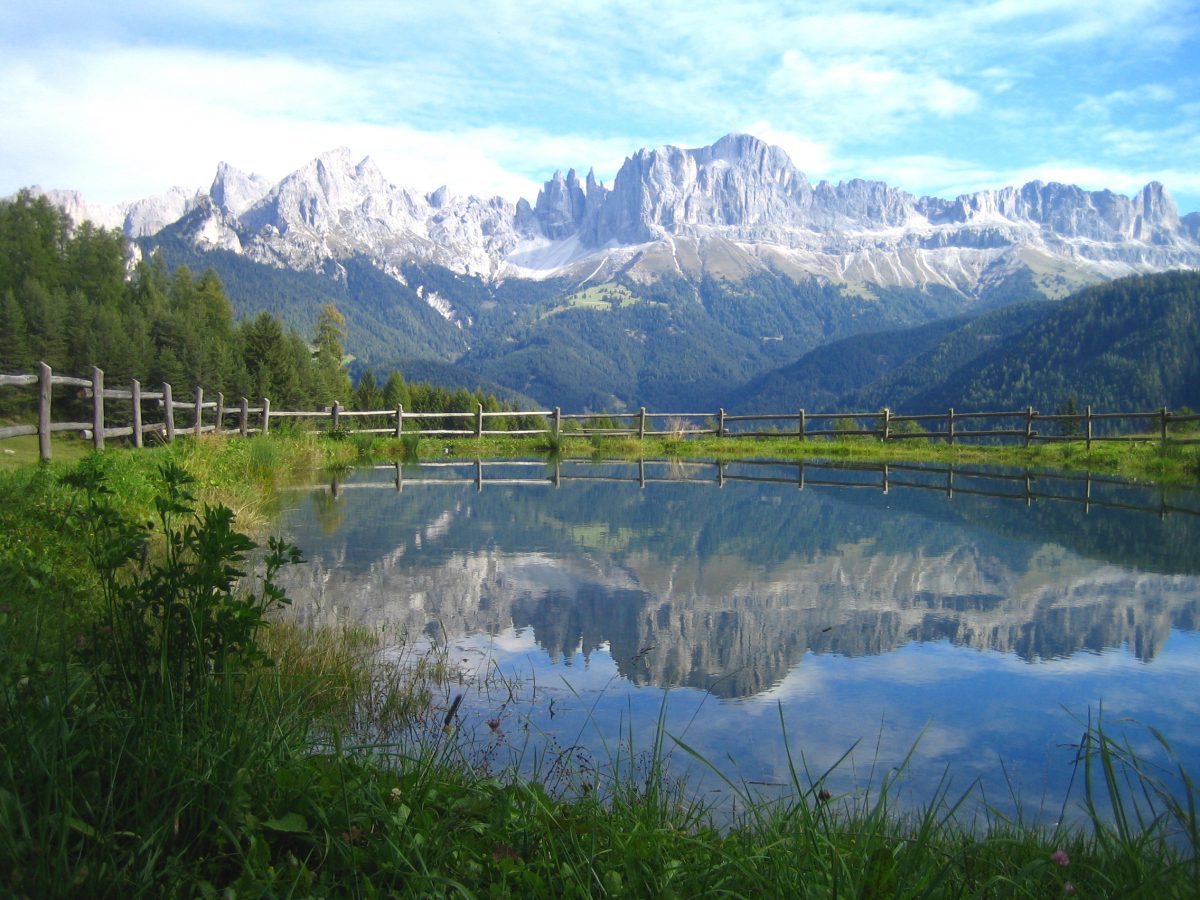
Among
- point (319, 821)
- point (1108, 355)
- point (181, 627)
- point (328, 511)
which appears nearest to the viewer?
point (319, 821)

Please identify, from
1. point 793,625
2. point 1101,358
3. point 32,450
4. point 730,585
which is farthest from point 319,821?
point 1101,358

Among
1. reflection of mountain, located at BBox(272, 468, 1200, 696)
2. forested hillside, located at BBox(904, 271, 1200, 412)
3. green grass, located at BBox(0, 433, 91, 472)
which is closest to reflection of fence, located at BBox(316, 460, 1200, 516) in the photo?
reflection of mountain, located at BBox(272, 468, 1200, 696)

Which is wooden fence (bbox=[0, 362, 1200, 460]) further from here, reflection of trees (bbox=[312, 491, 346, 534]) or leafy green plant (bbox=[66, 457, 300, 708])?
leafy green plant (bbox=[66, 457, 300, 708])

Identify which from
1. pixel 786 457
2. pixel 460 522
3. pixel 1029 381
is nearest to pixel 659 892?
pixel 460 522

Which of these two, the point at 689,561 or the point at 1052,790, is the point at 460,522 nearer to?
the point at 689,561

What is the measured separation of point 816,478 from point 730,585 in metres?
11.3

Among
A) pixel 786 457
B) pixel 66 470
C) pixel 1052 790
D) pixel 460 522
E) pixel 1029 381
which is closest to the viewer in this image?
pixel 1052 790

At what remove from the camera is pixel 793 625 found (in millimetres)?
5844

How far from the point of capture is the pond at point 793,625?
368 cm

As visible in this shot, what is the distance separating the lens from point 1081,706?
431 cm

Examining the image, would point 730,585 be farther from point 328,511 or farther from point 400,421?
point 400,421

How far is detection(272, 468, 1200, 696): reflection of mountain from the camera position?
218 inches

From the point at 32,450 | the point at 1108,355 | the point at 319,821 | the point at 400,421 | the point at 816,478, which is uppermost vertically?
the point at 1108,355

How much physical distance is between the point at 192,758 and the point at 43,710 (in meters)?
0.41
